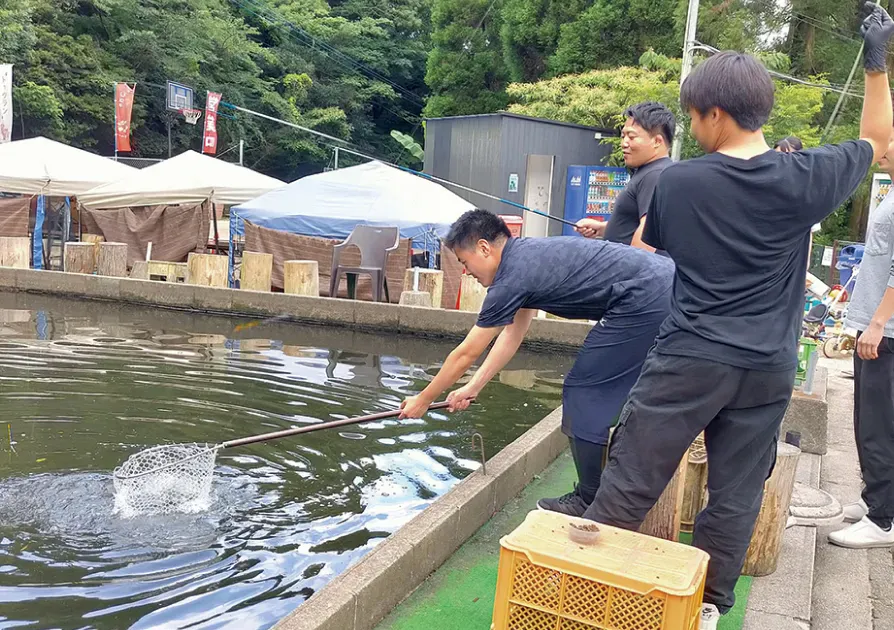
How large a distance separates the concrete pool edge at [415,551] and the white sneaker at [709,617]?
1166 mm

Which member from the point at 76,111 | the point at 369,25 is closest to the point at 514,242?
the point at 76,111

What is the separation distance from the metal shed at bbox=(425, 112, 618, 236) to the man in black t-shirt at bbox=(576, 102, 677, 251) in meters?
18.8

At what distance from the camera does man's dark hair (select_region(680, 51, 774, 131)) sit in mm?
2605

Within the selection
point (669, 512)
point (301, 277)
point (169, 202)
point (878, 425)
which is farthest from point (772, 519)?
point (169, 202)

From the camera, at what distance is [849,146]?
2684mm

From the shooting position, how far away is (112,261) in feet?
42.8

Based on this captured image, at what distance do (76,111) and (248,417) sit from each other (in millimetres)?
31008

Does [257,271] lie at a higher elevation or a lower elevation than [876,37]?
lower

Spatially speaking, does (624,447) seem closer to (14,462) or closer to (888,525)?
(888,525)

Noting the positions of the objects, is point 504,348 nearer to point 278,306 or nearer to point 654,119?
point 654,119

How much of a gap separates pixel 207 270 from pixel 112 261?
1651mm

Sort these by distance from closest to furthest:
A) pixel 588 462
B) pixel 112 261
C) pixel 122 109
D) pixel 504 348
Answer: pixel 588 462 < pixel 504 348 < pixel 112 261 < pixel 122 109

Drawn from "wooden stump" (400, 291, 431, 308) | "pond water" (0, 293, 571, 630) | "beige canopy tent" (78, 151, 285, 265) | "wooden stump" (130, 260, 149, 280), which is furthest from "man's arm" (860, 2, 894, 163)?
"beige canopy tent" (78, 151, 285, 265)

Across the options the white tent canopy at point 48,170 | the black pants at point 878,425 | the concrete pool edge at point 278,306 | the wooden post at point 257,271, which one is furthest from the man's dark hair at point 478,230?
the white tent canopy at point 48,170
